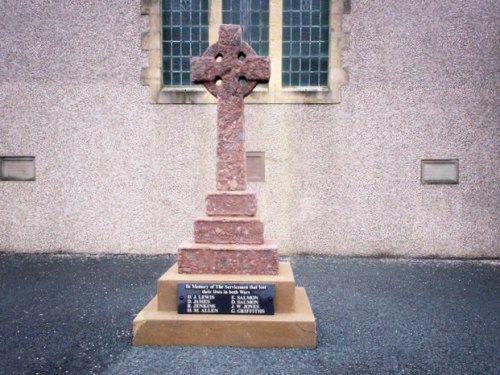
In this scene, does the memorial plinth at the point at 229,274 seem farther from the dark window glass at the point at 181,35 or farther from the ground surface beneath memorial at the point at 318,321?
the dark window glass at the point at 181,35

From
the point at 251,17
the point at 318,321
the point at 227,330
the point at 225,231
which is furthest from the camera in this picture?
the point at 251,17

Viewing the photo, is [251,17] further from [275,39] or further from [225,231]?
[225,231]

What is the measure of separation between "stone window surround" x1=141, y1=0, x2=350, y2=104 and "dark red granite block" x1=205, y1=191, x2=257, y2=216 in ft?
10.9

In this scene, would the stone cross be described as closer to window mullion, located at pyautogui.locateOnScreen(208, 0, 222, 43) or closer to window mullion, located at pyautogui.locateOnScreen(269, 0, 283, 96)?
window mullion, located at pyautogui.locateOnScreen(269, 0, 283, 96)

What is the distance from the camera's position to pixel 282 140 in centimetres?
639

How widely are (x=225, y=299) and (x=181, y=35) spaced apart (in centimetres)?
538

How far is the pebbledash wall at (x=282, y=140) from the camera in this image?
6238mm

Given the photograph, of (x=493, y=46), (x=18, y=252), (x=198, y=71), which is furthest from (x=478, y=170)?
(x=18, y=252)

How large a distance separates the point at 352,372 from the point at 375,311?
4.62 feet

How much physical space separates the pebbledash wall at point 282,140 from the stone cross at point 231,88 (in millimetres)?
2811

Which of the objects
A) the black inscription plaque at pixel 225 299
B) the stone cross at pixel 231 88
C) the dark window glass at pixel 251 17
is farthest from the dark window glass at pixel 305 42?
the black inscription plaque at pixel 225 299

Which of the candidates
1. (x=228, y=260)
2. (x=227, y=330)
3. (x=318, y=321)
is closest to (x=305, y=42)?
(x=228, y=260)

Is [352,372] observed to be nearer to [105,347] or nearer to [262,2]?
[105,347]

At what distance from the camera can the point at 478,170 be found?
627 centimetres
